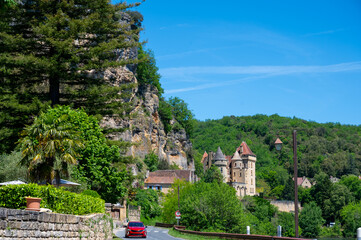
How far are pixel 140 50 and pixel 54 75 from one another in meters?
70.1

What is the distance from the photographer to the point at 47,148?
23875 millimetres

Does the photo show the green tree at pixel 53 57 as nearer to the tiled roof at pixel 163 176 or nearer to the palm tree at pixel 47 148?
the palm tree at pixel 47 148

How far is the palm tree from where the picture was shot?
24.0 metres

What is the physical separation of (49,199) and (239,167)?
141807 millimetres

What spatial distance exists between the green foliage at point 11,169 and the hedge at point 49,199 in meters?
9.18

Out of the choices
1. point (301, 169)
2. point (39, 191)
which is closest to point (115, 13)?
point (39, 191)

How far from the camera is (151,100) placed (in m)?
95.6

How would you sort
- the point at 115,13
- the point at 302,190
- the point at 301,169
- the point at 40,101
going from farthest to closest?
the point at 301,169 < the point at 302,190 < the point at 115,13 < the point at 40,101

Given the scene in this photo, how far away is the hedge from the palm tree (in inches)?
201

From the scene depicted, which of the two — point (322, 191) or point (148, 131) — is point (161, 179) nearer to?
point (148, 131)

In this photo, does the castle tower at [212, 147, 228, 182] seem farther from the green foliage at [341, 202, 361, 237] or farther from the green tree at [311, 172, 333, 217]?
the green foliage at [341, 202, 361, 237]

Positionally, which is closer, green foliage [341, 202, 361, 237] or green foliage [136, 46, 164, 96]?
green foliage [136, 46, 164, 96]

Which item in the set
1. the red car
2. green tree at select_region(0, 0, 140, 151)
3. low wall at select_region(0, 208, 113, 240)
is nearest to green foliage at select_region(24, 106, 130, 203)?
green tree at select_region(0, 0, 140, 151)

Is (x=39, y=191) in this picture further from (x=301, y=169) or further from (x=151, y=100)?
(x=301, y=169)
